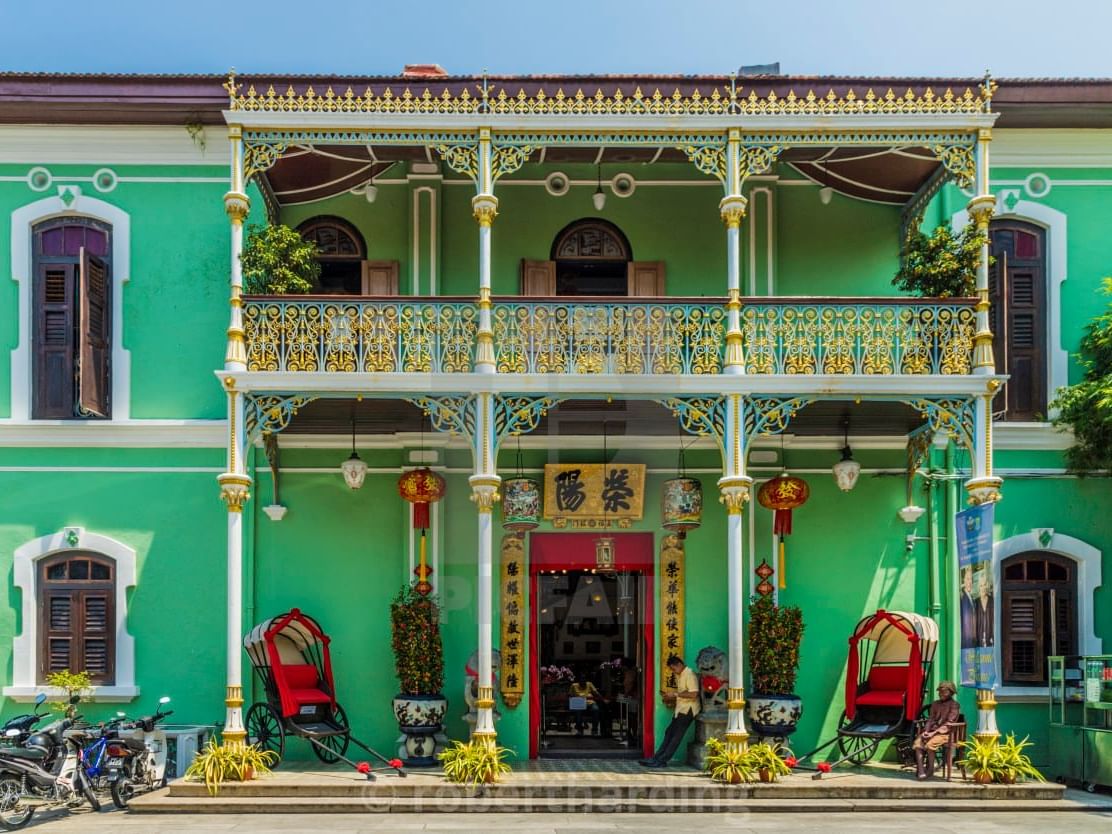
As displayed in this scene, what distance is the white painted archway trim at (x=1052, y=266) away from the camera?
15570 mm

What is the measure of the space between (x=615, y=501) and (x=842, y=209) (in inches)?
183

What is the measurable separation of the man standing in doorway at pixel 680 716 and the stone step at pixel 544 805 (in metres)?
1.42

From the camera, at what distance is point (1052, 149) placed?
1574 centimetres

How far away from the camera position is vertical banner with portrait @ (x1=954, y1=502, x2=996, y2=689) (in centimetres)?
1304

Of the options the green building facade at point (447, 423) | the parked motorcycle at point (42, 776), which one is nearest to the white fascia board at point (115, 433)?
the green building facade at point (447, 423)

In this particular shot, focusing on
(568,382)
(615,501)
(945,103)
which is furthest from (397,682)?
(945,103)

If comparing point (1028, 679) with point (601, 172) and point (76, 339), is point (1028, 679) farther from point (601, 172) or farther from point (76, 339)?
point (76, 339)

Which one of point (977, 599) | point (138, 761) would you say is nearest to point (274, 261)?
point (138, 761)

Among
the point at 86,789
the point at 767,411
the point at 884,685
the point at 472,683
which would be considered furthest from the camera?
the point at 884,685

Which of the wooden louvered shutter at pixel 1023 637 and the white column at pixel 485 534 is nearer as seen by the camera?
the white column at pixel 485 534

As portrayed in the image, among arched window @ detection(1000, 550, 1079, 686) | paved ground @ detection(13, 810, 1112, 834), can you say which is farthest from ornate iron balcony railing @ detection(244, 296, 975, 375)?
paved ground @ detection(13, 810, 1112, 834)

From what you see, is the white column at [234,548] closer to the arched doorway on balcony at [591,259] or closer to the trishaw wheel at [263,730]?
the trishaw wheel at [263,730]

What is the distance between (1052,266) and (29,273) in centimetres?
1245

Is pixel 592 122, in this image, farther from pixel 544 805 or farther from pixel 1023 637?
pixel 1023 637
